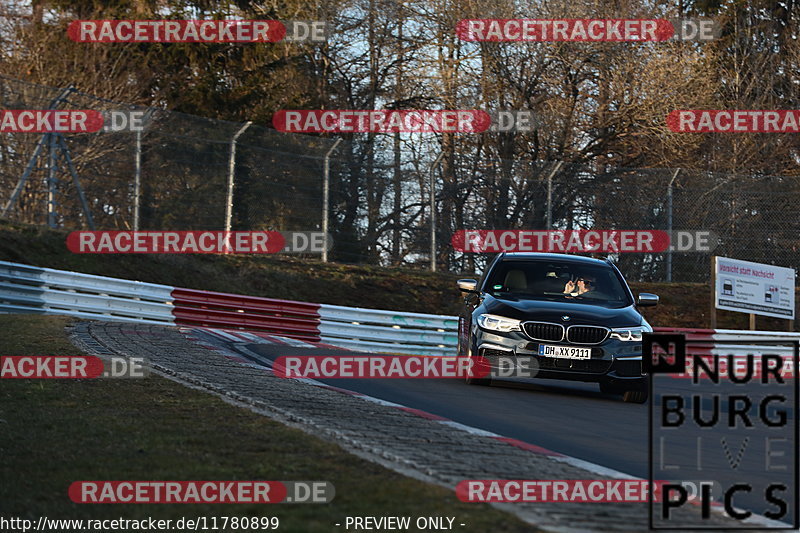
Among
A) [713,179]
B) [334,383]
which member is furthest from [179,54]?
[334,383]

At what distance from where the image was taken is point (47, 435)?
26.5 feet

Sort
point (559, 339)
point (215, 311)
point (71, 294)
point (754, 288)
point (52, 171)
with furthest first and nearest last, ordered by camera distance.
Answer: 1. point (754, 288)
2. point (52, 171)
3. point (215, 311)
4. point (71, 294)
5. point (559, 339)

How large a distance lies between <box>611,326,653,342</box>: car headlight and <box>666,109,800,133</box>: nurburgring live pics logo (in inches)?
894

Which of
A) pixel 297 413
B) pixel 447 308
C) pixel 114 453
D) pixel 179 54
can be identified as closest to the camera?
pixel 114 453

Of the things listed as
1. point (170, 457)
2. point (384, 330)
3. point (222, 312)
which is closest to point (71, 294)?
point (222, 312)

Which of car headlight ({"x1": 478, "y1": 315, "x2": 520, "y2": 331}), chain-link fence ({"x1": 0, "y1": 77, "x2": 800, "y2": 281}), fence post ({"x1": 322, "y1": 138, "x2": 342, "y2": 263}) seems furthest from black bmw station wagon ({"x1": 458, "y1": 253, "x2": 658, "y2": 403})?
fence post ({"x1": 322, "y1": 138, "x2": 342, "y2": 263})

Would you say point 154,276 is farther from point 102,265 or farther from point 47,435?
point 47,435

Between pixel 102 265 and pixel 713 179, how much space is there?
14759 mm

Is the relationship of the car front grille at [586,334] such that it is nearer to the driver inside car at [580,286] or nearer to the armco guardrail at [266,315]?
the driver inside car at [580,286]

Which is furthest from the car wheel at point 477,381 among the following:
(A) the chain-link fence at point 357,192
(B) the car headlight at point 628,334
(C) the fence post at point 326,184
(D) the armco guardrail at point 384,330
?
(C) the fence post at point 326,184

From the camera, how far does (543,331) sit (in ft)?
42.8

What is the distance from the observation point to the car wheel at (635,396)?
1334 cm

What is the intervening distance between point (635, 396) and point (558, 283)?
179cm

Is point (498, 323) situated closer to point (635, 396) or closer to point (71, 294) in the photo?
point (635, 396)
